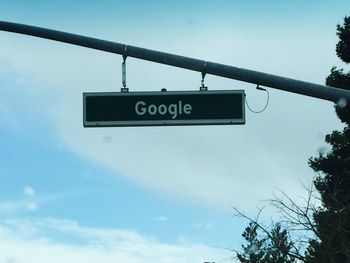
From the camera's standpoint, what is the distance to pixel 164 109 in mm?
9523

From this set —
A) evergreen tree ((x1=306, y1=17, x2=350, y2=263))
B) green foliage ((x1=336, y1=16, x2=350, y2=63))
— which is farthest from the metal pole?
green foliage ((x1=336, y1=16, x2=350, y2=63))

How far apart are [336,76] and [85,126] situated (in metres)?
23.9

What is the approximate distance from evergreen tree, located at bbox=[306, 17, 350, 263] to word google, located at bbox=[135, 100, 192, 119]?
14.6 meters

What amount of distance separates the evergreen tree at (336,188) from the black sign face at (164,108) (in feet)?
47.2

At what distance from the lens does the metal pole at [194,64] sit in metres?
9.06

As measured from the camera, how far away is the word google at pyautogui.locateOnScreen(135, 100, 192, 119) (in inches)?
373

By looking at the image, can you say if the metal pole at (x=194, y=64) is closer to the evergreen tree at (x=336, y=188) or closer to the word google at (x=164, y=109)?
the word google at (x=164, y=109)

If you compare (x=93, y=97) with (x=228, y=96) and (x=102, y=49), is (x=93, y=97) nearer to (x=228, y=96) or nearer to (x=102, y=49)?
(x=102, y=49)

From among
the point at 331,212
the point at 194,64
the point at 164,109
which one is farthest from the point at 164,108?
the point at 331,212

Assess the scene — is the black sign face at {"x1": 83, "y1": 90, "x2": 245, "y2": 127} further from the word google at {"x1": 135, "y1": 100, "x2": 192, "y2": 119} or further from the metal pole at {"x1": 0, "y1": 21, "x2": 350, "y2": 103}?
the metal pole at {"x1": 0, "y1": 21, "x2": 350, "y2": 103}

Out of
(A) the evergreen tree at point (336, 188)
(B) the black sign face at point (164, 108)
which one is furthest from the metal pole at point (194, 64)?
(A) the evergreen tree at point (336, 188)

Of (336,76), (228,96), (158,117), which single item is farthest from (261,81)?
(336,76)

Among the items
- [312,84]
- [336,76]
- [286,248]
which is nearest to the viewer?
[312,84]

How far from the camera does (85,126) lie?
31.5ft
